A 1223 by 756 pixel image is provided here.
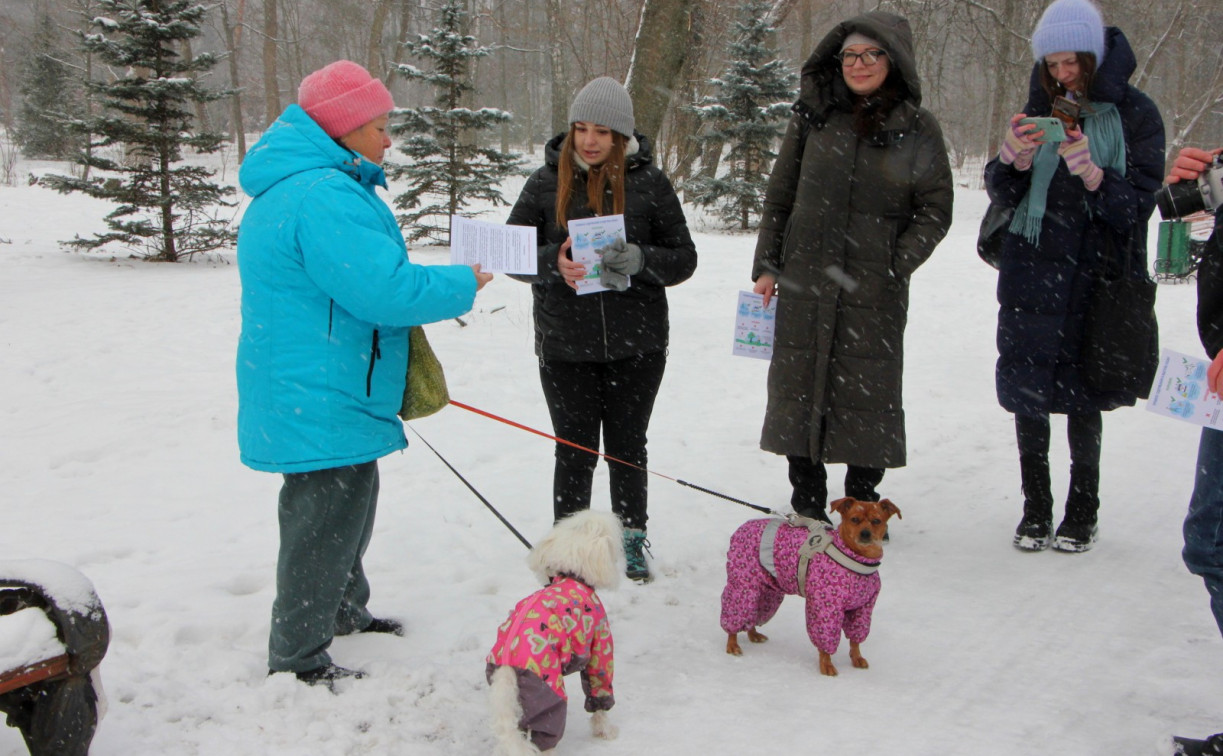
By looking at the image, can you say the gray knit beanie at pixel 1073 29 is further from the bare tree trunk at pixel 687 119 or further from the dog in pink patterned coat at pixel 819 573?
the bare tree trunk at pixel 687 119

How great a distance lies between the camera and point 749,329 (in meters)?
4.43

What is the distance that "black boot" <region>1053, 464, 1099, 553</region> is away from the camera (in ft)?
14.5

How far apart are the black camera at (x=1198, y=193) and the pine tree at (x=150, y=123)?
12318mm

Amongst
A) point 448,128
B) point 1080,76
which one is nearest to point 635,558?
point 1080,76

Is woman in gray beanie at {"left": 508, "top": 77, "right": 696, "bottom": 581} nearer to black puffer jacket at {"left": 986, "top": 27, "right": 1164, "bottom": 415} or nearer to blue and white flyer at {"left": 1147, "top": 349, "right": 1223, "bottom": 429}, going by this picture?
black puffer jacket at {"left": 986, "top": 27, "right": 1164, "bottom": 415}

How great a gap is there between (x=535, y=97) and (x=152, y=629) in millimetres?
55281

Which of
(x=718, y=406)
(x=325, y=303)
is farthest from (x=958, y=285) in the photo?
(x=325, y=303)

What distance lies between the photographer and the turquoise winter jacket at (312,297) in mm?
2725

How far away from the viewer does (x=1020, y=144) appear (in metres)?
3.90

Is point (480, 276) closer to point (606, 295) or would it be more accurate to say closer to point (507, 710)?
point (606, 295)

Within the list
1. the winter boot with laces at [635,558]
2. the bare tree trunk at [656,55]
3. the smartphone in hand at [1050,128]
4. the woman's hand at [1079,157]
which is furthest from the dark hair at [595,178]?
the bare tree trunk at [656,55]

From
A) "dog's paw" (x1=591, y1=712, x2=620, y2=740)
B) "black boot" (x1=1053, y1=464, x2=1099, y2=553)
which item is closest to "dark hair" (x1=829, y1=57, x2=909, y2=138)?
"black boot" (x1=1053, y1=464, x2=1099, y2=553)

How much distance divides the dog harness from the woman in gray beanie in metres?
0.95

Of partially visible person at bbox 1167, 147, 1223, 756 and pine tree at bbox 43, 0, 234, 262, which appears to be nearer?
partially visible person at bbox 1167, 147, 1223, 756
